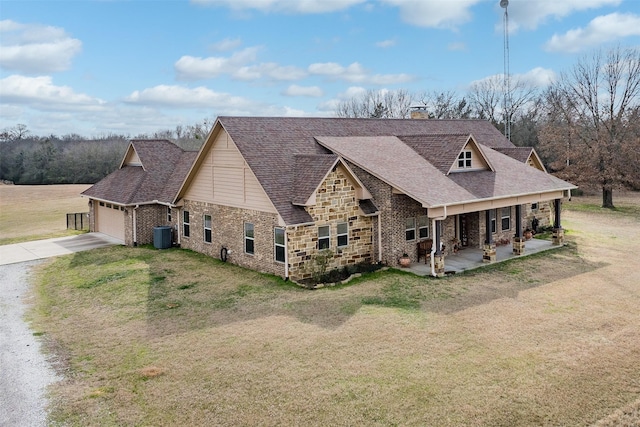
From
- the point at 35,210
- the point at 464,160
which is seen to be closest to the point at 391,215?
the point at 464,160

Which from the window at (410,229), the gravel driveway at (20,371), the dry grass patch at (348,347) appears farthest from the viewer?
A: the window at (410,229)

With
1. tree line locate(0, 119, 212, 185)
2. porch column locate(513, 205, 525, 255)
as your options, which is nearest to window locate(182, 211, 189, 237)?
porch column locate(513, 205, 525, 255)

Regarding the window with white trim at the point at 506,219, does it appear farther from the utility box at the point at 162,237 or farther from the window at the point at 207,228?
the utility box at the point at 162,237

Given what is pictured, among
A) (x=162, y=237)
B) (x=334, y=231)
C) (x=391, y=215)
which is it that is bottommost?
(x=162, y=237)

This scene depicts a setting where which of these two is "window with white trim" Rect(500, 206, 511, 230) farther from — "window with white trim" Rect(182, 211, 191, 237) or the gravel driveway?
the gravel driveway

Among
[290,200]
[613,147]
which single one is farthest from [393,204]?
[613,147]

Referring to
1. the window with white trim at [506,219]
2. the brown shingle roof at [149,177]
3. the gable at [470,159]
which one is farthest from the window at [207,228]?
the window with white trim at [506,219]

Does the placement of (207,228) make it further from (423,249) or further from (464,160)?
(464,160)
